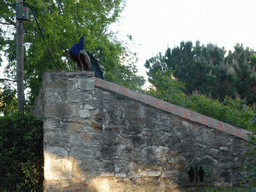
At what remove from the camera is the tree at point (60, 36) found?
10.3 metres

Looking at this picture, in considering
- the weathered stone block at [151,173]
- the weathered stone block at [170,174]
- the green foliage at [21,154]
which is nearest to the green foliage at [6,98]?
the green foliage at [21,154]

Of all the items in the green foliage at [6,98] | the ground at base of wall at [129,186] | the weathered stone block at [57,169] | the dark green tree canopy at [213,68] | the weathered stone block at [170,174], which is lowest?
the ground at base of wall at [129,186]

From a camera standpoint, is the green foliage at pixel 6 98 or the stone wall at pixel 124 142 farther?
the green foliage at pixel 6 98

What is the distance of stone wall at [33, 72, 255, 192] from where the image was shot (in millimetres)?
4719

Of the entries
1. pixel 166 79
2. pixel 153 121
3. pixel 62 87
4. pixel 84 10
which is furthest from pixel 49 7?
pixel 153 121

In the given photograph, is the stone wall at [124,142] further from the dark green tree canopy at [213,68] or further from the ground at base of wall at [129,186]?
the dark green tree canopy at [213,68]

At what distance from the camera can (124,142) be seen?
16.0 feet

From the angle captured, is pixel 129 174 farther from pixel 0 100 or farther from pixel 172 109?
pixel 0 100

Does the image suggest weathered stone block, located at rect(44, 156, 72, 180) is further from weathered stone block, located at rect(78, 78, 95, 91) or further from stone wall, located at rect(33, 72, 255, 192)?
weathered stone block, located at rect(78, 78, 95, 91)

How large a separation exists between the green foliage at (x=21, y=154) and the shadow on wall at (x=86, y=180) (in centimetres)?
60

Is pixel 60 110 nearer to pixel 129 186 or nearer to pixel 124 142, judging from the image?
pixel 124 142

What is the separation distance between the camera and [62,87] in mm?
4863

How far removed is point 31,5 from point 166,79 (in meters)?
5.21

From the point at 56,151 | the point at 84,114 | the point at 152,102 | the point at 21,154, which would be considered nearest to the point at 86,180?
the point at 56,151
